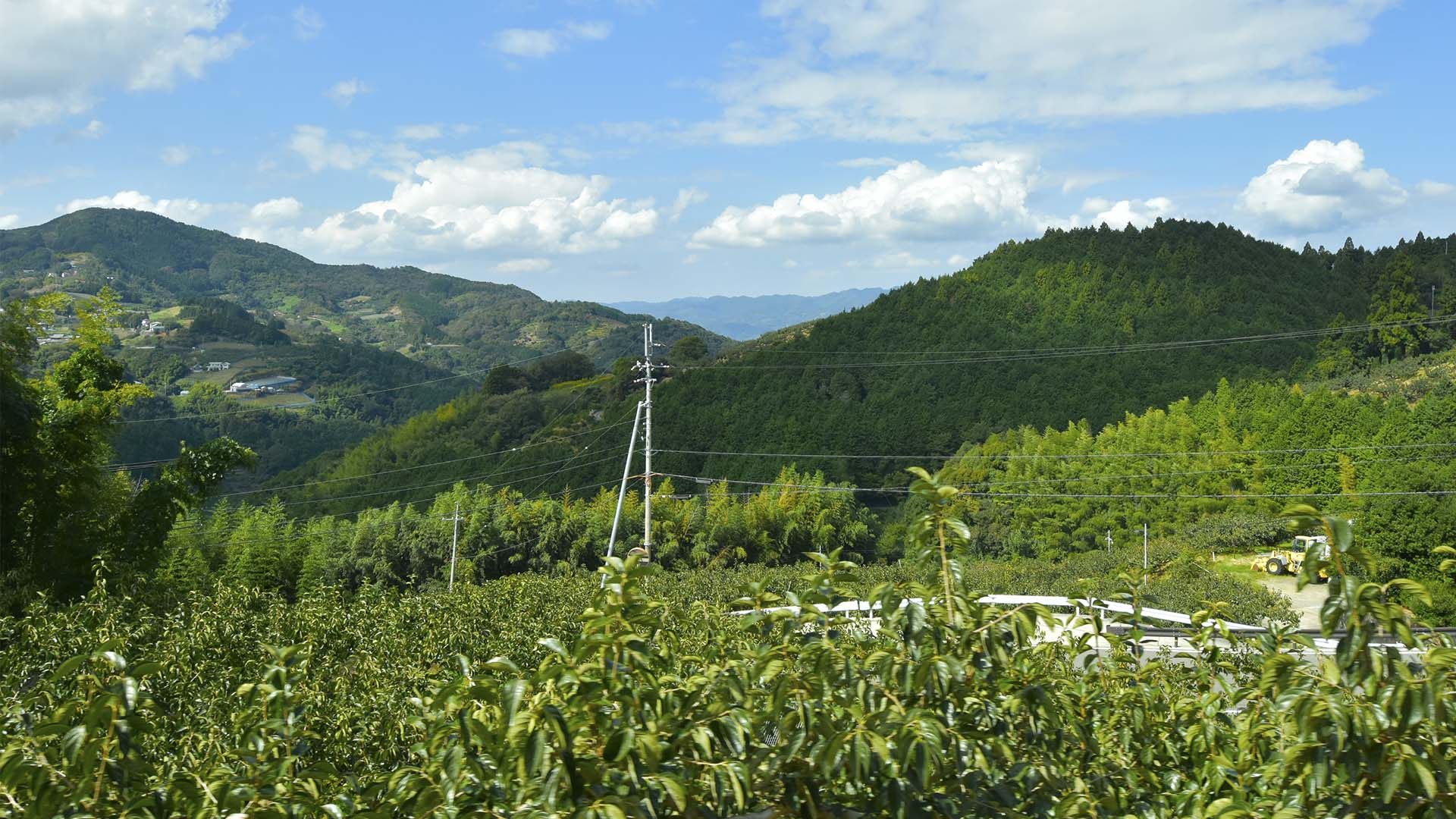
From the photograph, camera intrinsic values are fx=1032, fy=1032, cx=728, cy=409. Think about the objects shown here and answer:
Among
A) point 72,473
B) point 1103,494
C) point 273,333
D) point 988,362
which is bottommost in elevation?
point 1103,494

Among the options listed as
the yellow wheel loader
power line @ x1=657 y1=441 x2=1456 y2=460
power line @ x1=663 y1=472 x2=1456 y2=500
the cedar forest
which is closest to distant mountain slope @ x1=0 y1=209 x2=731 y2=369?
the cedar forest

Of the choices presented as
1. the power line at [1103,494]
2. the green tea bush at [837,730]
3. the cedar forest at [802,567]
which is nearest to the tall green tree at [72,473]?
the cedar forest at [802,567]

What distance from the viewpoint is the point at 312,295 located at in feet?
600

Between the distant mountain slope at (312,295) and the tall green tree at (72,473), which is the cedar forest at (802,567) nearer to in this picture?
the tall green tree at (72,473)

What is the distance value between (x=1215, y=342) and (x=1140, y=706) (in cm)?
6727

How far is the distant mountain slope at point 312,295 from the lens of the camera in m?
140

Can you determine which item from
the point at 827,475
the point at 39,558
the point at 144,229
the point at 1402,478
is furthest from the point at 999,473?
the point at 144,229

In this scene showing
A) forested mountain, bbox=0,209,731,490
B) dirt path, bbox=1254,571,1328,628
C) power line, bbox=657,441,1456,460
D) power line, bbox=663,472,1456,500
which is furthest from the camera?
forested mountain, bbox=0,209,731,490

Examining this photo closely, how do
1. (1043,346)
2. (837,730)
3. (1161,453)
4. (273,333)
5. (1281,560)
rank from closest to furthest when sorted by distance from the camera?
1. (837,730)
2. (1281,560)
3. (1161,453)
4. (1043,346)
5. (273,333)

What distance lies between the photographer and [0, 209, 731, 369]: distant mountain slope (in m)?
140

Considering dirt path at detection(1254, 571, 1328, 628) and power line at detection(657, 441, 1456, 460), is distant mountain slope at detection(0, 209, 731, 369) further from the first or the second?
dirt path at detection(1254, 571, 1328, 628)

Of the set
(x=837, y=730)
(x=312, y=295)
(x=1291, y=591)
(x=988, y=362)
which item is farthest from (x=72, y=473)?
(x=312, y=295)

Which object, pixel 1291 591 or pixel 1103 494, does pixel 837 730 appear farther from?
pixel 1103 494

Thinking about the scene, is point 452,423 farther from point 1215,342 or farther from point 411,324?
point 411,324
